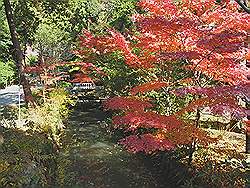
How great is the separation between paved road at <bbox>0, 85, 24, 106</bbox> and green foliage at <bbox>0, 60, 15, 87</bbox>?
0.58 meters

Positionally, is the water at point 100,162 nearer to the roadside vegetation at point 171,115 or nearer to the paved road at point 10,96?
the roadside vegetation at point 171,115

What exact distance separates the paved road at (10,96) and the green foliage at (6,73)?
58 centimetres

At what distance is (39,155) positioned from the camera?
340 inches

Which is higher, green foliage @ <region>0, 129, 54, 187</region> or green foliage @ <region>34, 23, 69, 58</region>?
green foliage @ <region>34, 23, 69, 58</region>

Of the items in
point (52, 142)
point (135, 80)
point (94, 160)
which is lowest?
point (94, 160)

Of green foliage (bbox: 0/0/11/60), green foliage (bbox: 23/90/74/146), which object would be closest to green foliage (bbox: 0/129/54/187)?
green foliage (bbox: 23/90/74/146)

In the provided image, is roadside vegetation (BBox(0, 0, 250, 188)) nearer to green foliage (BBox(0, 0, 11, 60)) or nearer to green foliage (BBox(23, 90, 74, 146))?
green foliage (BBox(23, 90, 74, 146))

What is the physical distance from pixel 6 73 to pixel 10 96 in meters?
4.14

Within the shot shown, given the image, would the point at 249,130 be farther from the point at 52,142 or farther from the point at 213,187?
the point at 52,142

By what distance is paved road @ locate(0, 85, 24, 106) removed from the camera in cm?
2079

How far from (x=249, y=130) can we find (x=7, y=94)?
1909cm

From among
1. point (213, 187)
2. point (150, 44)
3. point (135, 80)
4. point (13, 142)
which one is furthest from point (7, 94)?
point (213, 187)

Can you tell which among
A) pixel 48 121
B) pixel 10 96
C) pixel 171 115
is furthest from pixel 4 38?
pixel 171 115

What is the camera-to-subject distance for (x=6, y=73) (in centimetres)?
2692
